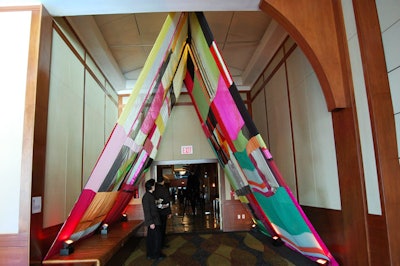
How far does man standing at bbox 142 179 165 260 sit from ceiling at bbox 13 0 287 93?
2.68 m

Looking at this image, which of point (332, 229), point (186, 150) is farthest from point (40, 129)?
point (186, 150)

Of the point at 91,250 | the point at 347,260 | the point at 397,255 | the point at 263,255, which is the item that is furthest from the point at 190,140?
the point at 397,255

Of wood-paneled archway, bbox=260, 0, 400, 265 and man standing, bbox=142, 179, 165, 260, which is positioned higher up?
wood-paneled archway, bbox=260, 0, 400, 265

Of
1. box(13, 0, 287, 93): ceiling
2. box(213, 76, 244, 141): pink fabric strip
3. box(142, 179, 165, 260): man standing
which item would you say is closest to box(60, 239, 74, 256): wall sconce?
box(142, 179, 165, 260): man standing

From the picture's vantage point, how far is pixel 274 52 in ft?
17.5

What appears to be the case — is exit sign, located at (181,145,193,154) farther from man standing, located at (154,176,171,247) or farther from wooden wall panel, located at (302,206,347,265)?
wooden wall panel, located at (302,206,347,265)

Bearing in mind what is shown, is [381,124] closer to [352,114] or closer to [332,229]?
[352,114]

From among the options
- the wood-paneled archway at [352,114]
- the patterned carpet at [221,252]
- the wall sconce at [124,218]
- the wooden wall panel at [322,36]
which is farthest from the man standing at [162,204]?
the wooden wall panel at [322,36]

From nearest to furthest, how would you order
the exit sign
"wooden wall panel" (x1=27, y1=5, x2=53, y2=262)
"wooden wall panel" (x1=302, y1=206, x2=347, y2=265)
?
1. "wooden wall panel" (x1=27, y1=5, x2=53, y2=262)
2. "wooden wall panel" (x1=302, y1=206, x2=347, y2=265)
3. the exit sign

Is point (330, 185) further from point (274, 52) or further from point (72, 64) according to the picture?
point (72, 64)

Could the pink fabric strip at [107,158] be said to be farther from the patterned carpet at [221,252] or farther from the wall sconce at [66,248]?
the patterned carpet at [221,252]

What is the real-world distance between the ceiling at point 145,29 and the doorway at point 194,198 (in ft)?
12.4

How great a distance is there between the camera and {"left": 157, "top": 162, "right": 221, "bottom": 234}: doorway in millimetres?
8148

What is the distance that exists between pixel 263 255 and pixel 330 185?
6.54ft
